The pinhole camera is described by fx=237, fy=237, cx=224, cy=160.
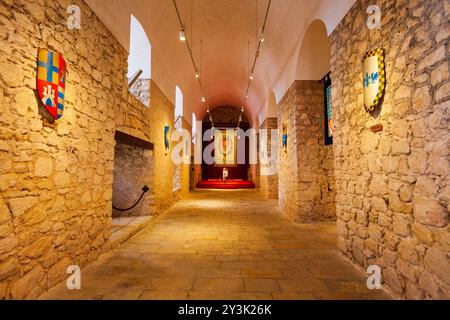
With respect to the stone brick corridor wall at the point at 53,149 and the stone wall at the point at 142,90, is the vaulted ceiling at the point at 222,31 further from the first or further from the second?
the stone brick corridor wall at the point at 53,149

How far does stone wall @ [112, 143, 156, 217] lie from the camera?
208 inches

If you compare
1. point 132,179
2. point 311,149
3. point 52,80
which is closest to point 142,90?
point 132,179

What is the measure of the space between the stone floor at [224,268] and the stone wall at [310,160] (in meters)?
0.69

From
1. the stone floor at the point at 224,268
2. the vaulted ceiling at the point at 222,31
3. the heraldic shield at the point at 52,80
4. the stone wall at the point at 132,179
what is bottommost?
the stone floor at the point at 224,268

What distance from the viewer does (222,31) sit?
6965 mm

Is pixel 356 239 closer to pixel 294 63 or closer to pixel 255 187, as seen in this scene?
pixel 294 63

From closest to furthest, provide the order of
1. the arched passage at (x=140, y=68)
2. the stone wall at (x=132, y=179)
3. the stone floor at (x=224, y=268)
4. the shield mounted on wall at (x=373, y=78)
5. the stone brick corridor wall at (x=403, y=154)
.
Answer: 1. the stone brick corridor wall at (x=403, y=154)
2. the stone floor at (x=224, y=268)
3. the shield mounted on wall at (x=373, y=78)
4. the arched passage at (x=140, y=68)
5. the stone wall at (x=132, y=179)

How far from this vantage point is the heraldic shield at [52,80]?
2.08 m

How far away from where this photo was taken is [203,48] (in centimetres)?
774

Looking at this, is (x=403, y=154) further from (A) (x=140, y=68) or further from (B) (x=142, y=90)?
(A) (x=140, y=68)

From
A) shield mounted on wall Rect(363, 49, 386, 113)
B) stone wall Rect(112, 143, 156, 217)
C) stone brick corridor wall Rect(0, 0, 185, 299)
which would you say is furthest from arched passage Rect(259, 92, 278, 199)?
stone brick corridor wall Rect(0, 0, 185, 299)

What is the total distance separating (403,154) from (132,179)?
4887 mm

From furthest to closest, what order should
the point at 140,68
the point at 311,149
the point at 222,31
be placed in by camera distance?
the point at 222,31 → the point at 311,149 → the point at 140,68

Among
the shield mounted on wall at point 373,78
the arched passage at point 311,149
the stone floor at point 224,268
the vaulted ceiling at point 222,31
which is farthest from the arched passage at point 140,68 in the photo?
the shield mounted on wall at point 373,78
